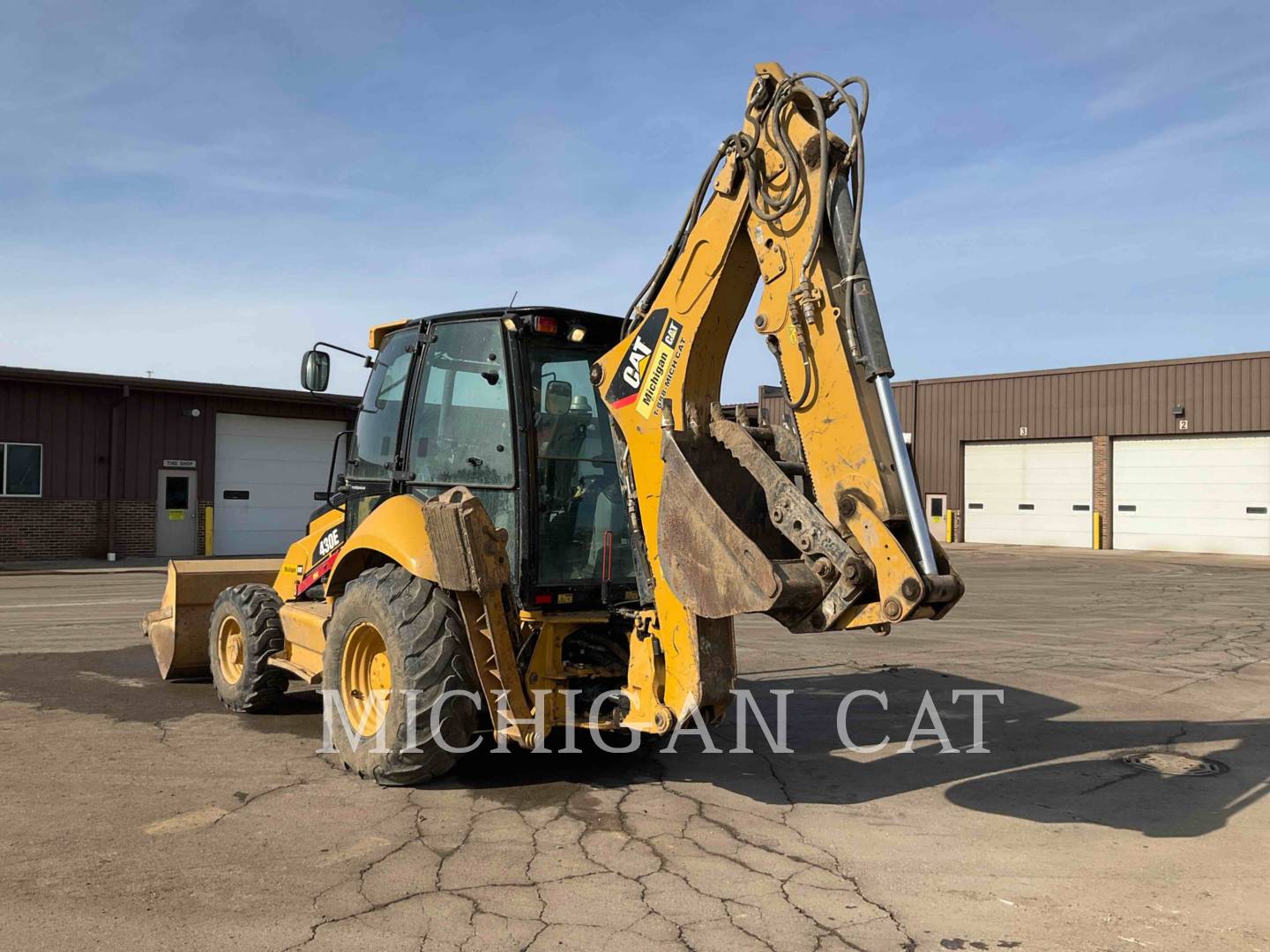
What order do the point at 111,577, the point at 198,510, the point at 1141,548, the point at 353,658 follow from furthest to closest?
the point at 1141,548 < the point at 198,510 < the point at 111,577 < the point at 353,658

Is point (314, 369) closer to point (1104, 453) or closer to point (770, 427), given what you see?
point (770, 427)

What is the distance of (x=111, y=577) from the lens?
2075cm

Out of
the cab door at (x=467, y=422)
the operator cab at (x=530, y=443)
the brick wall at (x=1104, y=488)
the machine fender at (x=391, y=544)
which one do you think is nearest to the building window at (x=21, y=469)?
the machine fender at (x=391, y=544)

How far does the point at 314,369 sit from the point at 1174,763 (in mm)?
6059

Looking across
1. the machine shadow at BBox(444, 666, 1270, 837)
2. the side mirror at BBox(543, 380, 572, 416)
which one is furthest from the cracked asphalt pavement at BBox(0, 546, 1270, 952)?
the side mirror at BBox(543, 380, 572, 416)

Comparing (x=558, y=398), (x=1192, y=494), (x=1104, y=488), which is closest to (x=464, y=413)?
(x=558, y=398)

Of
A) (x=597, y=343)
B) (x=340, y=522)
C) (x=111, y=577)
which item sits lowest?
(x=111, y=577)

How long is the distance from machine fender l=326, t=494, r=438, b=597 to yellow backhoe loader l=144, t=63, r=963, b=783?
0.01m

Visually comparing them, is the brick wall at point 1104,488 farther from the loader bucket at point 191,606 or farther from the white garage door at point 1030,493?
the loader bucket at point 191,606

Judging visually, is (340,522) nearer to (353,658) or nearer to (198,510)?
(353,658)

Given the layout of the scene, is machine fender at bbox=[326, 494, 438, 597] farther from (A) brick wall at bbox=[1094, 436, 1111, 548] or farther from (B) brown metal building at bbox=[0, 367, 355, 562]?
(A) brick wall at bbox=[1094, 436, 1111, 548]

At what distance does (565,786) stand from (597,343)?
2538mm

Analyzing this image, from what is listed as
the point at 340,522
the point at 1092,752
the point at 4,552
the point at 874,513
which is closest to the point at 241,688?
the point at 340,522

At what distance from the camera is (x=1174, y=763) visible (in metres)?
6.73
